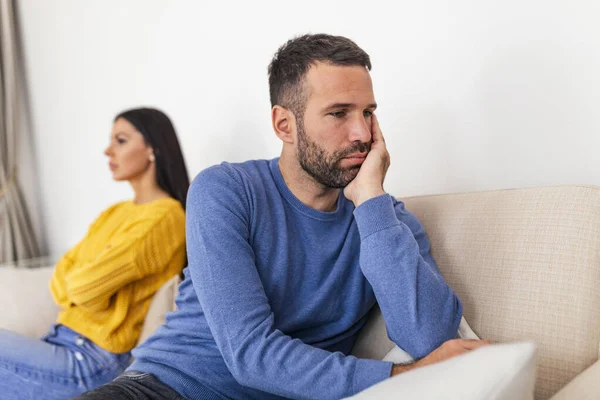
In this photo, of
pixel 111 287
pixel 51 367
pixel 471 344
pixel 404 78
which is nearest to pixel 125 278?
pixel 111 287

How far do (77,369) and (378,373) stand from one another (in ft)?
3.63

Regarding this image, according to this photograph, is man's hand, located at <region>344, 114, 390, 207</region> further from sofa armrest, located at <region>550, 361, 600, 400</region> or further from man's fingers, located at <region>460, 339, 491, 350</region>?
sofa armrest, located at <region>550, 361, 600, 400</region>

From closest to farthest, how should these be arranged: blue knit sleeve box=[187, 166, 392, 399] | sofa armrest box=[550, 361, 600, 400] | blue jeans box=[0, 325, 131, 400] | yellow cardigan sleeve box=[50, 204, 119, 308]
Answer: sofa armrest box=[550, 361, 600, 400]
blue knit sleeve box=[187, 166, 392, 399]
blue jeans box=[0, 325, 131, 400]
yellow cardigan sleeve box=[50, 204, 119, 308]

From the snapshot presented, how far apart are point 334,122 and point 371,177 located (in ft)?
0.45

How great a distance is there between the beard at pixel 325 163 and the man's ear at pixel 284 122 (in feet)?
0.13

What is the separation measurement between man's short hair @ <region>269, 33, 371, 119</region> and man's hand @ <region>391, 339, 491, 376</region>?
1.80 ft

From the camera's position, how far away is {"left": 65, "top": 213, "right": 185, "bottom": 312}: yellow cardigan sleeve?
5.88ft

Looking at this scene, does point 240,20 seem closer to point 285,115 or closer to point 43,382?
point 285,115

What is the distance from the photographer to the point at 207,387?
1226 millimetres

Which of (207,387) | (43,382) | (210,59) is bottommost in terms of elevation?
(43,382)

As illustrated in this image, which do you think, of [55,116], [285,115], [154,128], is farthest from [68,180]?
[285,115]

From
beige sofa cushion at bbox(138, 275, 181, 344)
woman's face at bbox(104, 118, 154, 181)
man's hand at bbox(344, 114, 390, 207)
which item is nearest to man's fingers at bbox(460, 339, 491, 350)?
man's hand at bbox(344, 114, 390, 207)

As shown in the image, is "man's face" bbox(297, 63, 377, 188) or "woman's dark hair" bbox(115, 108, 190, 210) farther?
"woman's dark hair" bbox(115, 108, 190, 210)

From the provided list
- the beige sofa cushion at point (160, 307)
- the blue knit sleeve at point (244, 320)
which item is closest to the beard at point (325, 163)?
the blue knit sleeve at point (244, 320)
